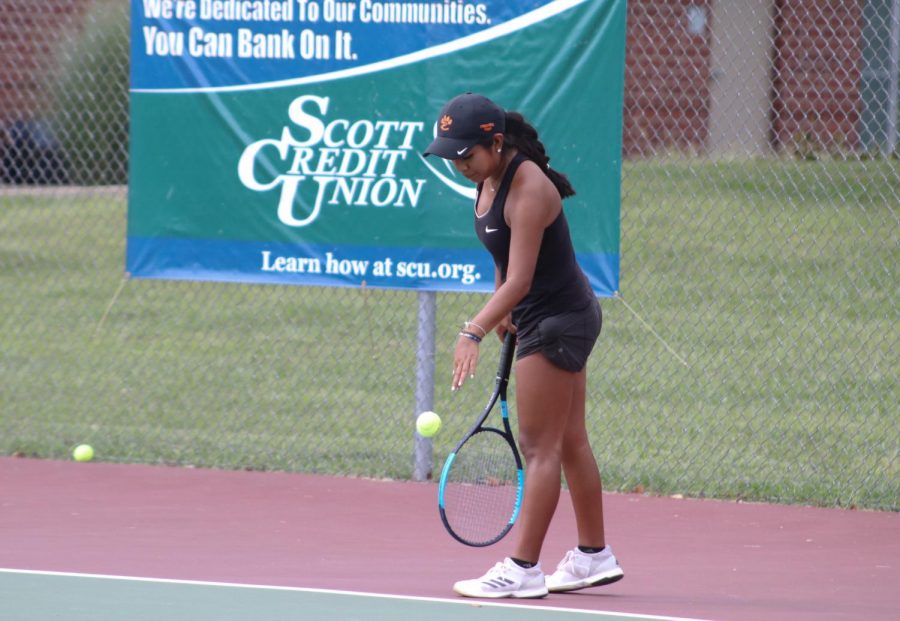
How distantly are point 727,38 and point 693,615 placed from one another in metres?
8.22

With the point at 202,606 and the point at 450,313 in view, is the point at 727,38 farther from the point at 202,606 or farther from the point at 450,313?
the point at 202,606

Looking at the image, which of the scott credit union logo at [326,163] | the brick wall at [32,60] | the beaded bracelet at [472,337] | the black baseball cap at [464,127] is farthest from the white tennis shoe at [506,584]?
the brick wall at [32,60]

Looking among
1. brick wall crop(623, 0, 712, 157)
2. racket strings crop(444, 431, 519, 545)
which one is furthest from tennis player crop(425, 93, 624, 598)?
brick wall crop(623, 0, 712, 157)

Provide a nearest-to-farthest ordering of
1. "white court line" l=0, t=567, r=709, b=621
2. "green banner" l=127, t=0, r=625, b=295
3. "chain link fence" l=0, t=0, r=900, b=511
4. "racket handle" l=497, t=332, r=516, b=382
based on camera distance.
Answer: "white court line" l=0, t=567, r=709, b=621 → "racket handle" l=497, t=332, r=516, b=382 → "green banner" l=127, t=0, r=625, b=295 → "chain link fence" l=0, t=0, r=900, b=511

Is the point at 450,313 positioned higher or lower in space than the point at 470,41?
lower

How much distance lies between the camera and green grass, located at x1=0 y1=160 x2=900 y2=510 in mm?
8305

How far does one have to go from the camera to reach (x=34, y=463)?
8125mm

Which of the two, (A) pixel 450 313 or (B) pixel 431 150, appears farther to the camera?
(A) pixel 450 313

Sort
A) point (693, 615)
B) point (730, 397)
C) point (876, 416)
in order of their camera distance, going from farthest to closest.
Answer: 1. point (730, 397)
2. point (876, 416)
3. point (693, 615)

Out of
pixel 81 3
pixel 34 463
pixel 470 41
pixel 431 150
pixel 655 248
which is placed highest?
pixel 81 3

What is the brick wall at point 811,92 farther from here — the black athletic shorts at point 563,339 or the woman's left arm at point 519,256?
the woman's left arm at point 519,256

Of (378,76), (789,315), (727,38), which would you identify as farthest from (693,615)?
(727,38)

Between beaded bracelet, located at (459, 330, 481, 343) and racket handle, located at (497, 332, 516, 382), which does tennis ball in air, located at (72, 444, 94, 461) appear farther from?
beaded bracelet, located at (459, 330, 481, 343)

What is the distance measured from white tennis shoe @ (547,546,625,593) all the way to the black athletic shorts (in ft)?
2.46
